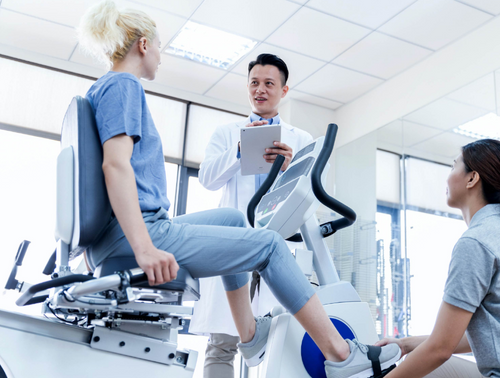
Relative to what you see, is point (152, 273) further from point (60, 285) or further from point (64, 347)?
point (64, 347)

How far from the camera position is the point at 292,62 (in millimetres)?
4309

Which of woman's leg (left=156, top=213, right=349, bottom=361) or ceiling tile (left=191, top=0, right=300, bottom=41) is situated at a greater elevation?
ceiling tile (left=191, top=0, right=300, bottom=41)

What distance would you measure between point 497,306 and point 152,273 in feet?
2.80

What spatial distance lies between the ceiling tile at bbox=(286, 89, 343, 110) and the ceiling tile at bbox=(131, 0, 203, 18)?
1.46m

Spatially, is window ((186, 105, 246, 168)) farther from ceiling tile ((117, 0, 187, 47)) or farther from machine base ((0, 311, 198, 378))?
machine base ((0, 311, 198, 378))

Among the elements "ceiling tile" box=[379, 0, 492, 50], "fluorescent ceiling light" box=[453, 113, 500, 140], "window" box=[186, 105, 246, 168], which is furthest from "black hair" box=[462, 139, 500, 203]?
"window" box=[186, 105, 246, 168]

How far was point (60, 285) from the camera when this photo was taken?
1.15 m

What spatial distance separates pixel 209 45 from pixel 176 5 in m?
0.61

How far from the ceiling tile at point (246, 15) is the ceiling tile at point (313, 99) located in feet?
3.16

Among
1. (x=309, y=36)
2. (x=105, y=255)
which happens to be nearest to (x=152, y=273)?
(x=105, y=255)

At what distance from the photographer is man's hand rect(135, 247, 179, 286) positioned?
1141 millimetres

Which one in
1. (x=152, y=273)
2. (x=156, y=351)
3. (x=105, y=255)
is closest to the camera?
(x=152, y=273)

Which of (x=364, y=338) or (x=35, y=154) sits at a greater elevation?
(x=35, y=154)

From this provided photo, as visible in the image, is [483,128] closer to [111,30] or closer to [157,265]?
[111,30]
